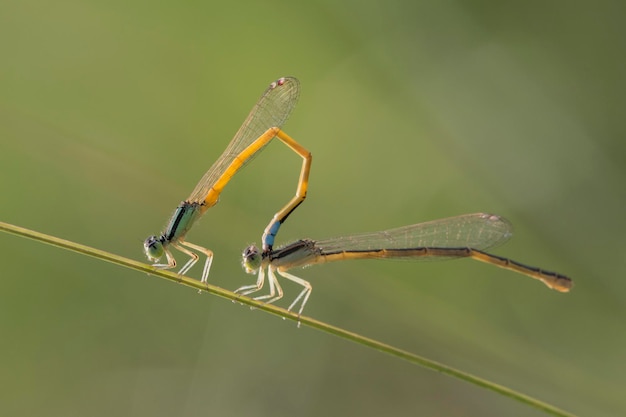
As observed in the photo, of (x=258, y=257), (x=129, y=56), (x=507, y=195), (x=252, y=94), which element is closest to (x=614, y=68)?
(x=507, y=195)

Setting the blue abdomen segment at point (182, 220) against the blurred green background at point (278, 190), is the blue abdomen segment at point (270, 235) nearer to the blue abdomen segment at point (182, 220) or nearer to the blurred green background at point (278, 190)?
the blurred green background at point (278, 190)

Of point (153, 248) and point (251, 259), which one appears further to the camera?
point (251, 259)

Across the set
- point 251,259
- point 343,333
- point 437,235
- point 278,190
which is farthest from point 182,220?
point 343,333

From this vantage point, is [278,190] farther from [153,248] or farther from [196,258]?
[153,248]

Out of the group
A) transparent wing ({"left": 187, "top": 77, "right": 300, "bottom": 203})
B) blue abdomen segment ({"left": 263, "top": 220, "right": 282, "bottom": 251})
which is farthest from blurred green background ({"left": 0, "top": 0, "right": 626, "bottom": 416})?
transparent wing ({"left": 187, "top": 77, "right": 300, "bottom": 203})

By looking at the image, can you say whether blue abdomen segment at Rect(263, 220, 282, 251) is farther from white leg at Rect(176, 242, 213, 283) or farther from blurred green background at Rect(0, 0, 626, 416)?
white leg at Rect(176, 242, 213, 283)

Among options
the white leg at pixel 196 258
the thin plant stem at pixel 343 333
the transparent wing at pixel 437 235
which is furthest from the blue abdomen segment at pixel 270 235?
the thin plant stem at pixel 343 333
